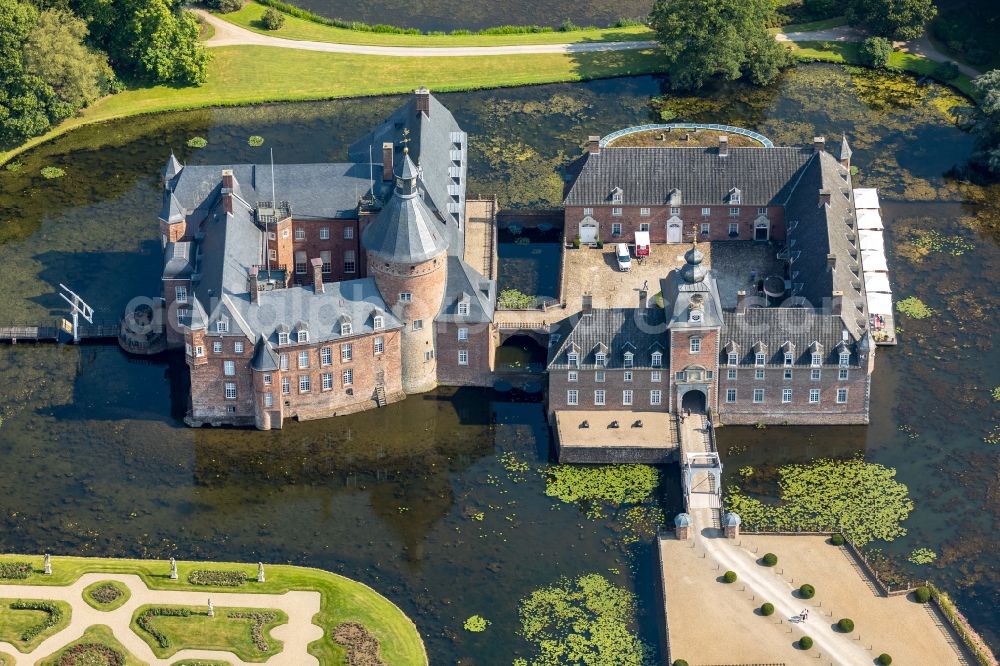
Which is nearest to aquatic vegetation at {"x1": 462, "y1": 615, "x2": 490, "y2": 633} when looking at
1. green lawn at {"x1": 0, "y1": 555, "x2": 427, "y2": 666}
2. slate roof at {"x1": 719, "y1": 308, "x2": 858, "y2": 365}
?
green lawn at {"x1": 0, "y1": 555, "x2": 427, "y2": 666}

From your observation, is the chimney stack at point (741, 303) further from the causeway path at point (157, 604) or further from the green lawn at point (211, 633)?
the green lawn at point (211, 633)

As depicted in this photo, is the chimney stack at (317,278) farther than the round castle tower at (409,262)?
No

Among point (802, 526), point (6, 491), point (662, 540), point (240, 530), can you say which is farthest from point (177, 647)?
point (802, 526)

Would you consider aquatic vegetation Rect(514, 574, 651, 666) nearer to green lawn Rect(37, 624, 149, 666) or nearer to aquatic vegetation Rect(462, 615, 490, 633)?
aquatic vegetation Rect(462, 615, 490, 633)

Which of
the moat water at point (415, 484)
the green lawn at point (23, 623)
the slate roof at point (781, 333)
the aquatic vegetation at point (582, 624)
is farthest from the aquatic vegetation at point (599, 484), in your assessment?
the green lawn at point (23, 623)

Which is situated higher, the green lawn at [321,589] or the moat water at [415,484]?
the moat water at [415,484]

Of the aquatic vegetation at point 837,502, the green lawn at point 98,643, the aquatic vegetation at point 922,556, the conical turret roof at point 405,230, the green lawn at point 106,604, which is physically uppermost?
the conical turret roof at point 405,230
